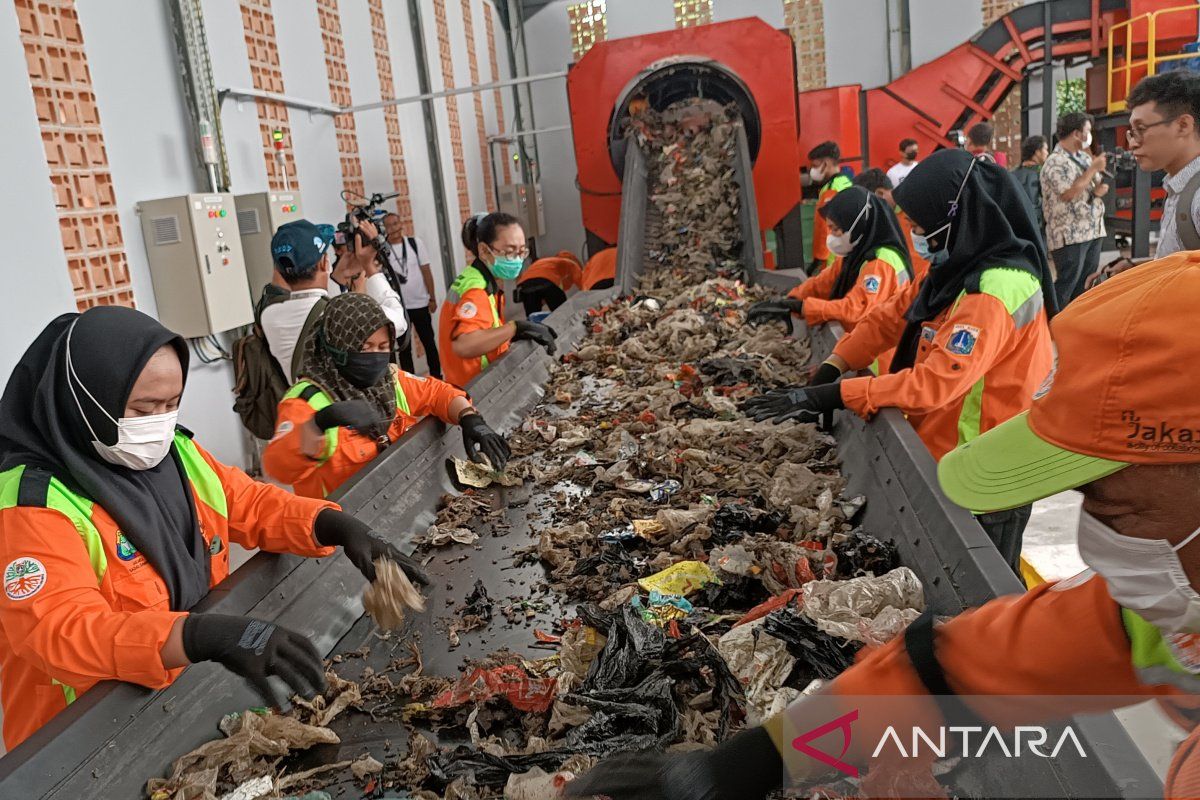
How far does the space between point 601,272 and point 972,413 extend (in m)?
4.78

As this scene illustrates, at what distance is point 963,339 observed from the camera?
230 centimetres

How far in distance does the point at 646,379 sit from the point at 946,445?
169 cm

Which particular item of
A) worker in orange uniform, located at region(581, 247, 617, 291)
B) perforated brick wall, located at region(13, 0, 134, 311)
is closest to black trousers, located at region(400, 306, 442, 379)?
worker in orange uniform, located at region(581, 247, 617, 291)

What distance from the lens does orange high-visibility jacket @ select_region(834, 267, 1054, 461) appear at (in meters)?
2.29

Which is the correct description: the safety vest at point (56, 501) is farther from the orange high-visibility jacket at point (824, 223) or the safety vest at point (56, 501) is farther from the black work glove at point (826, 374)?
the orange high-visibility jacket at point (824, 223)

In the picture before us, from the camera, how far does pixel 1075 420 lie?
0.86 metres

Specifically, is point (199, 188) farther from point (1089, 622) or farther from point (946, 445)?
point (1089, 622)

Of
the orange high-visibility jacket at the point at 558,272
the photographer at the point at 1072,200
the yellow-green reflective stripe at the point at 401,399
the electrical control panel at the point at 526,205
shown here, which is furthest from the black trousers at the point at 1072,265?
the electrical control panel at the point at 526,205

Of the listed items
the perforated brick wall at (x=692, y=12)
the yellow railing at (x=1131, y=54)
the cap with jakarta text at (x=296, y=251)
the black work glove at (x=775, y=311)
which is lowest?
the black work glove at (x=775, y=311)

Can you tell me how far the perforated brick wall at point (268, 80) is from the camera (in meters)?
6.24

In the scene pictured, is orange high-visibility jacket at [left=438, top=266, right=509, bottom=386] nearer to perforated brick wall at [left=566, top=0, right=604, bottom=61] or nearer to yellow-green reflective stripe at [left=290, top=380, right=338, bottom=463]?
yellow-green reflective stripe at [left=290, top=380, right=338, bottom=463]

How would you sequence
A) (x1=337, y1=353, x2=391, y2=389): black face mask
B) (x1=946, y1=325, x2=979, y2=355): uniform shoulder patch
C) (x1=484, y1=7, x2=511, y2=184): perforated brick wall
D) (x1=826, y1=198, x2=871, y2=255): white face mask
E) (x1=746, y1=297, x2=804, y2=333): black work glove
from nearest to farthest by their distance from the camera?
(x1=946, y1=325, x2=979, y2=355): uniform shoulder patch, (x1=337, y1=353, x2=391, y2=389): black face mask, (x1=826, y1=198, x2=871, y2=255): white face mask, (x1=746, y1=297, x2=804, y2=333): black work glove, (x1=484, y1=7, x2=511, y2=184): perforated brick wall

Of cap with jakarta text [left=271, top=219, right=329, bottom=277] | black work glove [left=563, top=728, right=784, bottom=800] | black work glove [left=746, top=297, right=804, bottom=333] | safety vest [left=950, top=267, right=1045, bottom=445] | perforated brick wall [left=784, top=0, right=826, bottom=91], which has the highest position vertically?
perforated brick wall [left=784, top=0, right=826, bottom=91]

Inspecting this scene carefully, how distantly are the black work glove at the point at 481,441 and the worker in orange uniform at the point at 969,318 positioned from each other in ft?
3.50
